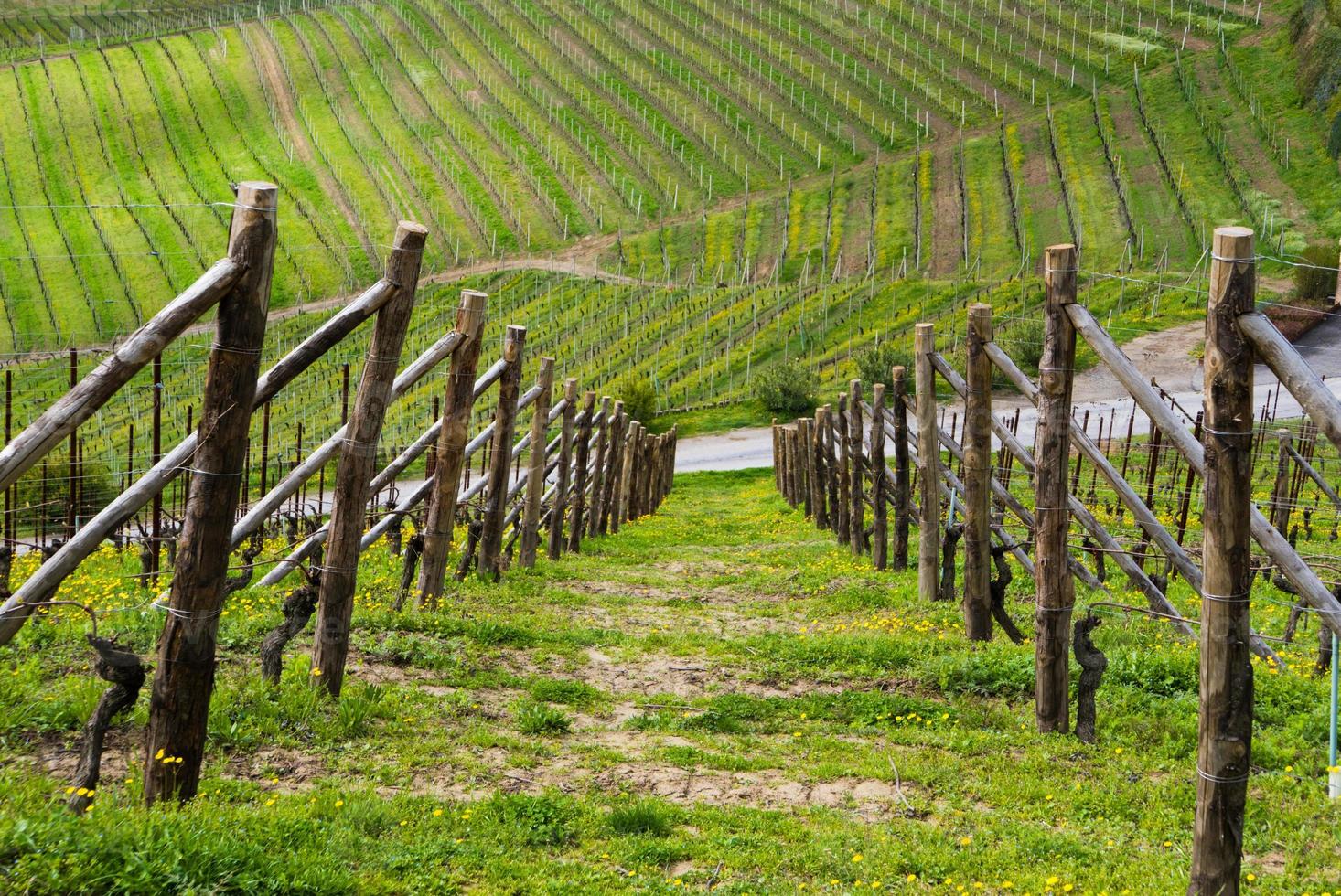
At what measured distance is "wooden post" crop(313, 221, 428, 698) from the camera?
271 inches

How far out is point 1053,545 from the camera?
7176 millimetres

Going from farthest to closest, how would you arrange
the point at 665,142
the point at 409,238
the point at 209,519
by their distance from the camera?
the point at 665,142
the point at 409,238
the point at 209,519

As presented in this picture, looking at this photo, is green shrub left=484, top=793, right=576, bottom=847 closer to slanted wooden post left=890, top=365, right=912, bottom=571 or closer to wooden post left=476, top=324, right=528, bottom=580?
wooden post left=476, top=324, right=528, bottom=580

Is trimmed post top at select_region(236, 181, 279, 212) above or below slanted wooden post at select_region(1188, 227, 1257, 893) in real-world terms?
above

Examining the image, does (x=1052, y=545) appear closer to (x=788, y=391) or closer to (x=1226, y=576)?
(x=1226, y=576)

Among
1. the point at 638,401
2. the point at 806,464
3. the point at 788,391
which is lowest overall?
the point at 806,464

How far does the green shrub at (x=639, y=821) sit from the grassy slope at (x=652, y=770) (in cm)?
1

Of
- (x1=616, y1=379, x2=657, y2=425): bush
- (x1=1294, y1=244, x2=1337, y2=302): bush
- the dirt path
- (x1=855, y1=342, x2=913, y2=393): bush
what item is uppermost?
the dirt path

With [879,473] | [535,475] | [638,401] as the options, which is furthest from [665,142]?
[535,475]

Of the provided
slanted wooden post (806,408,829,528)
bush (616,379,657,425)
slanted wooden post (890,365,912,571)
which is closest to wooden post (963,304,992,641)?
slanted wooden post (890,365,912,571)

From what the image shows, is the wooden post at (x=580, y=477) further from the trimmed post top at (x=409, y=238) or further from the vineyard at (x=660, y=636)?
the trimmed post top at (x=409, y=238)

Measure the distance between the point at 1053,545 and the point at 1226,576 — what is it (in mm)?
2433

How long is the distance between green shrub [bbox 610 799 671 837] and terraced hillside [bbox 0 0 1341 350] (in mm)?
58012

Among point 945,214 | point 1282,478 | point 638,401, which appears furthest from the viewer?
point 945,214
